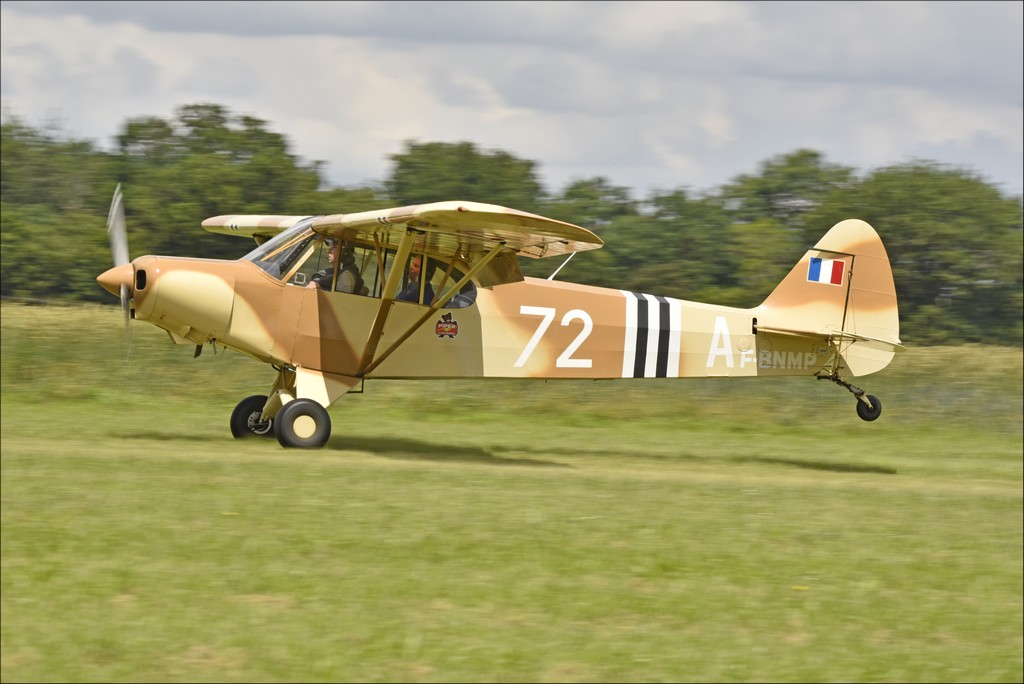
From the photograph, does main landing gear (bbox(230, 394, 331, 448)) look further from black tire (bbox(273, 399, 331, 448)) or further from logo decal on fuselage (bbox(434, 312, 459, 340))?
logo decal on fuselage (bbox(434, 312, 459, 340))

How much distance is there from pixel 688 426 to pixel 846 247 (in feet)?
20.2

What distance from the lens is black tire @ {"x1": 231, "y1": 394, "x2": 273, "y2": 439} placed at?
1602 centimetres

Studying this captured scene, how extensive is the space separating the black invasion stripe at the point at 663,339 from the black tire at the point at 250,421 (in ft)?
16.5

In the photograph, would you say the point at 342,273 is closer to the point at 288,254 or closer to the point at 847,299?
the point at 288,254

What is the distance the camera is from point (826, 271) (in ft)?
53.5

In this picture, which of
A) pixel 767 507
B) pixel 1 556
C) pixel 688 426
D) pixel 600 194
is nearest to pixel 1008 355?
pixel 688 426

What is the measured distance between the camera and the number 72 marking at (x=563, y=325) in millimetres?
15734

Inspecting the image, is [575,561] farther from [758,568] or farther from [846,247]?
[846,247]

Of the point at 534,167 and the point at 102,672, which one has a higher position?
the point at 534,167

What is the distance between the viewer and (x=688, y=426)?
71.3ft

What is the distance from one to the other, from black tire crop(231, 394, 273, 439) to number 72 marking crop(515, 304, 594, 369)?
333cm

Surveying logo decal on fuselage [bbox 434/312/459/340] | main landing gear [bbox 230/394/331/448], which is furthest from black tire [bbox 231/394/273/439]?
logo decal on fuselage [bbox 434/312/459/340]

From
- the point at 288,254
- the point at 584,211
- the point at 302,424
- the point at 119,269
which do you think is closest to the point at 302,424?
the point at 302,424

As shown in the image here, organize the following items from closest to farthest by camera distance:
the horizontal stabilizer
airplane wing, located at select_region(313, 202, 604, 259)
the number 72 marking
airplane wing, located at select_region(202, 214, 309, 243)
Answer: airplane wing, located at select_region(313, 202, 604, 259), the number 72 marking, the horizontal stabilizer, airplane wing, located at select_region(202, 214, 309, 243)
